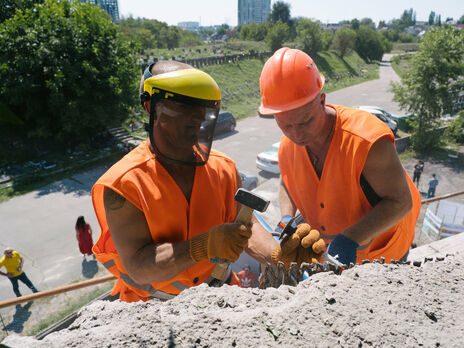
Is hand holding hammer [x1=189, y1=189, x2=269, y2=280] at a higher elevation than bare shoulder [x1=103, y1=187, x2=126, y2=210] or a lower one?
lower

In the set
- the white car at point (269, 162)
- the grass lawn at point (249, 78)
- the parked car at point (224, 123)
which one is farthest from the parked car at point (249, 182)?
the grass lawn at point (249, 78)

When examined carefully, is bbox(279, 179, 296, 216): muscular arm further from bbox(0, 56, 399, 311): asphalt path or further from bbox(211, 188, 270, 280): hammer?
bbox(0, 56, 399, 311): asphalt path

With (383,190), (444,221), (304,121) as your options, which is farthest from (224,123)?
(383,190)

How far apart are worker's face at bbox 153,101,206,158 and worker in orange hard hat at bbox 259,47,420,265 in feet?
→ 2.40

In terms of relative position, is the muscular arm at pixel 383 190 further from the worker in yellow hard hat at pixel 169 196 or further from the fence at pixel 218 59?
the fence at pixel 218 59

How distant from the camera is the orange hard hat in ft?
8.57

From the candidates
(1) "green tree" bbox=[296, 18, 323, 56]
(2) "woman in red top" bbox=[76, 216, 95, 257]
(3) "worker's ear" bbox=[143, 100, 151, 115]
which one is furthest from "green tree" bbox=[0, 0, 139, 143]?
(1) "green tree" bbox=[296, 18, 323, 56]

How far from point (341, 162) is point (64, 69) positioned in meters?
13.8

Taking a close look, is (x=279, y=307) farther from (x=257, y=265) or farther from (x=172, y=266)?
(x=257, y=265)

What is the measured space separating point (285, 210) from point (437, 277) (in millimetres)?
1664

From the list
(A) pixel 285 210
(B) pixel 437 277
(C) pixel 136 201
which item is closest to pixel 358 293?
(B) pixel 437 277

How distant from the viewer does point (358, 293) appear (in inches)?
72.3

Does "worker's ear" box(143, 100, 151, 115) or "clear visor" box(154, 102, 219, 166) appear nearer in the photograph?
"clear visor" box(154, 102, 219, 166)

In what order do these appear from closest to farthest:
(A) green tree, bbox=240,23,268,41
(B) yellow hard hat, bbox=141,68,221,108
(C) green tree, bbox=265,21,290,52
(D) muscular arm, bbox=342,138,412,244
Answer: (B) yellow hard hat, bbox=141,68,221,108
(D) muscular arm, bbox=342,138,412,244
(C) green tree, bbox=265,21,290,52
(A) green tree, bbox=240,23,268,41
